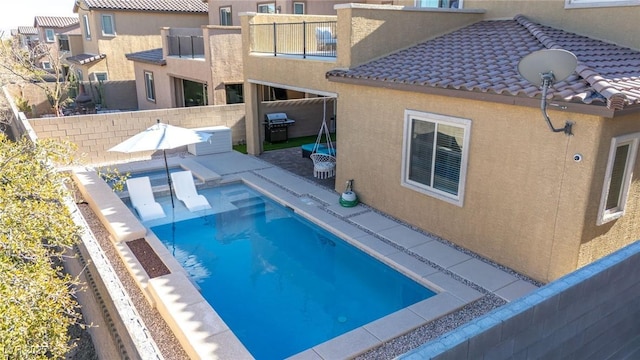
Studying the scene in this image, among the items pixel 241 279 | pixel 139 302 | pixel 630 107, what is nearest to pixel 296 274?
pixel 241 279

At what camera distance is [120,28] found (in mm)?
30125

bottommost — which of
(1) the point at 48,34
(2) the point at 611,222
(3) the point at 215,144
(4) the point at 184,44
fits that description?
(3) the point at 215,144

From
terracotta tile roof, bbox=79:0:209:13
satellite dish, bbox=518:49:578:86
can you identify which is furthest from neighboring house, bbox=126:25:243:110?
satellite dish, bbox=518:49:578:86

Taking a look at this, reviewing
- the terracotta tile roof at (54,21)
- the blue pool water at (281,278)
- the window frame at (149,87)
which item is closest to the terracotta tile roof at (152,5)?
the window frame at (149,87)

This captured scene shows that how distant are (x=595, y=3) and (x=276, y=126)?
1299 centimetres

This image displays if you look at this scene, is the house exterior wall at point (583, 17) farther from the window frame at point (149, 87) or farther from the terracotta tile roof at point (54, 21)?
the terracotta tile roof at point (54, 21)

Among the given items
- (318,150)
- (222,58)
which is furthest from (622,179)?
(222,58)

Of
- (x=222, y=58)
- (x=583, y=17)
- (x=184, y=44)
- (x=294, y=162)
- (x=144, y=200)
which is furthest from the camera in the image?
(x=184, y=44)

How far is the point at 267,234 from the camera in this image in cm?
1229

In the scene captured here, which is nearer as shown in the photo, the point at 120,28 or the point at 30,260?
the point at 30,260

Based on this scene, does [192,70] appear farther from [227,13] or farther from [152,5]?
[152,5]

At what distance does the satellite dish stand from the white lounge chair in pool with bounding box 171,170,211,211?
947 cm

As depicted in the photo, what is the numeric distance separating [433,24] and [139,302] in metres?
10.6

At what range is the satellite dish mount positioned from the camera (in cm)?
734
